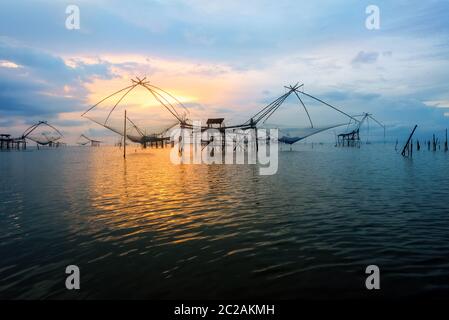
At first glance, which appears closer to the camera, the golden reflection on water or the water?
the water

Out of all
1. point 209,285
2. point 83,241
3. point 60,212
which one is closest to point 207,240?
point 209,285

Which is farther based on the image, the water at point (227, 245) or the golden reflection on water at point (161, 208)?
the golden reflection on water at point (161, 208)

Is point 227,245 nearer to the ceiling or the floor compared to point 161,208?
nearer to the floor

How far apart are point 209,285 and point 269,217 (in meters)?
6.67

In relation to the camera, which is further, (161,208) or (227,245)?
(161,208)

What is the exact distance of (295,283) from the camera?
7438mm

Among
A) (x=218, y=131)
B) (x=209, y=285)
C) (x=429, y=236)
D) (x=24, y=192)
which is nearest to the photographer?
(x=209, y=285)

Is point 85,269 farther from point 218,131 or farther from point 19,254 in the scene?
point 218,131
